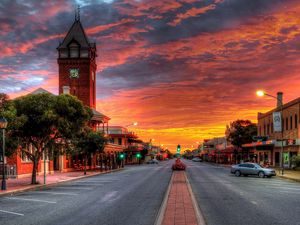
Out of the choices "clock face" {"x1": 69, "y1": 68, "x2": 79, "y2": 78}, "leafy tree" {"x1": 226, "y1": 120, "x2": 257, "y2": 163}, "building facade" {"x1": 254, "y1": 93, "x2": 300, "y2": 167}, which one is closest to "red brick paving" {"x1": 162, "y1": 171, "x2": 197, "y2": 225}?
"building facade" {"x1": 254, "y1": 93, "x2": 300, "y2": 167}

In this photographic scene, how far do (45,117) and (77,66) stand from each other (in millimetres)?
63839

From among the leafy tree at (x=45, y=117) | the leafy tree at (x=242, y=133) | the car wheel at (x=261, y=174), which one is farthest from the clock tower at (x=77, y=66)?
the leafy tree at (x=45, y=117)

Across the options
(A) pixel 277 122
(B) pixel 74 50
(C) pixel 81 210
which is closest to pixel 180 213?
(C) pixel 81 210

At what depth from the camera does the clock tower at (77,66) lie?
3612 inches

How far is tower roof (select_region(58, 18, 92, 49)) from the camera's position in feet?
305

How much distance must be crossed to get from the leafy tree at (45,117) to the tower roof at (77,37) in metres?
61.9

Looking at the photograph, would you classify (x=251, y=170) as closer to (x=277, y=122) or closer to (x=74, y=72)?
(x=277, y=122)

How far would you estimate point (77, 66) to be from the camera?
9250 centimetres

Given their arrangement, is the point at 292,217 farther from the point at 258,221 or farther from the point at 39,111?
the point at 39,111

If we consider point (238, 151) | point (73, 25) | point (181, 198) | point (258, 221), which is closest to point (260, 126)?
point (238, 151)

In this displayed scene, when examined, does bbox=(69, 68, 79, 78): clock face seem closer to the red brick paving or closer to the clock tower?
the clock tower

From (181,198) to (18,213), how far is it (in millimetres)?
7228

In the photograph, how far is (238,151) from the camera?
98562 millimetres

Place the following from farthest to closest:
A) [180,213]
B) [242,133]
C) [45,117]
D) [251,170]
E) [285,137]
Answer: [242,133] → [285,137] → [251,170] → [45,117] → [180,213]
